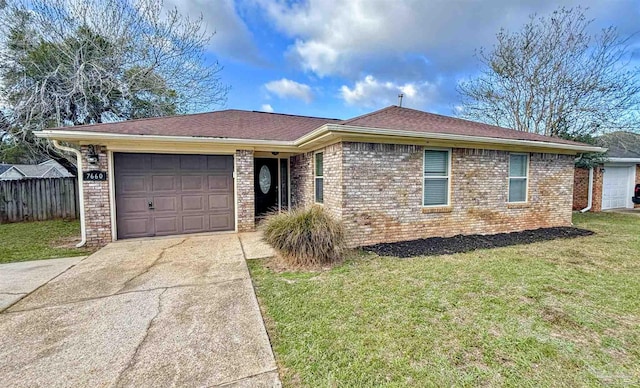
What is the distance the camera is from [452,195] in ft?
22.6

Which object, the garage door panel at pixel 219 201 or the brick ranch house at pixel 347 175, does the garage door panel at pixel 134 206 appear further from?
the garage door panel at pixel 219 201

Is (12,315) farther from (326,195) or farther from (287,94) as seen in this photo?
(287,94)

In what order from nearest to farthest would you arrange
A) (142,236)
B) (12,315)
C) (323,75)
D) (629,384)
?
(629,384)
(12,315)
(142,236)
(323,75)

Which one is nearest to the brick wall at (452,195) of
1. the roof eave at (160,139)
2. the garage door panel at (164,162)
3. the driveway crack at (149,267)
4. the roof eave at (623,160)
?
the roof eave at (160,139)

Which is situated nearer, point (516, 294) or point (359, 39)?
point (516, 294)

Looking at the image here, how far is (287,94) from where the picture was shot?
19531 millimetres

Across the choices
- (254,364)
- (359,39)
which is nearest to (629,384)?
(254,364)

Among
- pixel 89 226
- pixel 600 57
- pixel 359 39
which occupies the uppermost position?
pixel 359 39

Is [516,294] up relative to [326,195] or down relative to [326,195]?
down

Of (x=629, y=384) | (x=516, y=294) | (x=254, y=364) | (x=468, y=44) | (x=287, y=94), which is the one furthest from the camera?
(x=287, y=94)

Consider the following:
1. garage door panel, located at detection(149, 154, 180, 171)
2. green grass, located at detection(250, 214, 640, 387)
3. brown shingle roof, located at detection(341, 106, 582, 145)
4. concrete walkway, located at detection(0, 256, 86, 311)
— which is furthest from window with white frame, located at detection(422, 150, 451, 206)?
concrete walkway, located at detection(0, 256, 86, 311)

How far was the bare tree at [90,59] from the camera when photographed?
32.0 feet

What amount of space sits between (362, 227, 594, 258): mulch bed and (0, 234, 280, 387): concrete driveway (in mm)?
3125

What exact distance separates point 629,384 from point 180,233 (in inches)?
321
